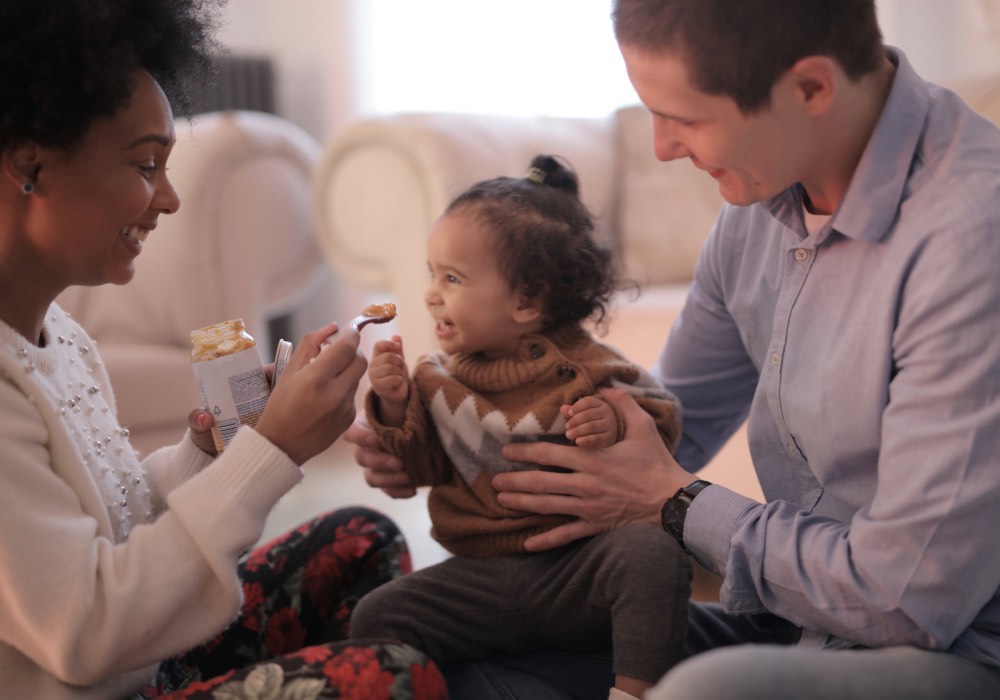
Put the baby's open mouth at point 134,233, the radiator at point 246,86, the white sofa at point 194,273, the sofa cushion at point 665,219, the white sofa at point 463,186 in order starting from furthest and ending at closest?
the radiator at point 246,86
the sofa cushion at point 665,219
the white sofa at point 463,186
the white sofa at point 194,273
the baby's open mouth at point 134,233

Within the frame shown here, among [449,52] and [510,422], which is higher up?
[449,52]

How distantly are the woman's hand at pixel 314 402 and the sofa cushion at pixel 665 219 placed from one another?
1.36m

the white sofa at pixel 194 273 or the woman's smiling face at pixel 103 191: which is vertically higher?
the woman's smiling face at pixel 103 191

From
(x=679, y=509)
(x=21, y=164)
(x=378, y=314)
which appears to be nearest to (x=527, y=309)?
(x=378, y=314)

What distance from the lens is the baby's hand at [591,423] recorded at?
1.20 metres

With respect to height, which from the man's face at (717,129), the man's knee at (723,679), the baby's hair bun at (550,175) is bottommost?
the man's knee at (723,679)

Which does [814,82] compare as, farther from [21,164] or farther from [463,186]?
[463,186]

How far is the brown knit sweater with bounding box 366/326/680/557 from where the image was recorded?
1256 mm

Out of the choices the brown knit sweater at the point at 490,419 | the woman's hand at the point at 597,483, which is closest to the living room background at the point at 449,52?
the brown knit sweater at the point at 490,419

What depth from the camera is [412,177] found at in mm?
2279

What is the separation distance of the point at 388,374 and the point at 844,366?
0.52 meters

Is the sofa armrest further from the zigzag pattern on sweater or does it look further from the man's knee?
the man's knee

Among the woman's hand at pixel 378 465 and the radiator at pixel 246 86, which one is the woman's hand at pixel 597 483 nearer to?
the woman's hand at pixel 378 465

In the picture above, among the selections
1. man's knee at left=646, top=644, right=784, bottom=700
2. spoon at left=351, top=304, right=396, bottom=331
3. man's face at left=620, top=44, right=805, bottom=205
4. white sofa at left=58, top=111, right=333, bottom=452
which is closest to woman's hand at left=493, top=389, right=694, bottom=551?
spoon at left=351, top=304, right=396, bottom=331
